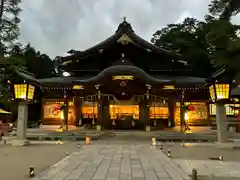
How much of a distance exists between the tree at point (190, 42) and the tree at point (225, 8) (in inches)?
1235

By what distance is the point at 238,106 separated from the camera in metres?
29.4

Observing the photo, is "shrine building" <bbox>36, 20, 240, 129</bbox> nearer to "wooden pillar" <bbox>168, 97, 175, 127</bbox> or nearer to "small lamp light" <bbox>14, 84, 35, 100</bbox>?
"wooden pillar" <bbox>168, 97, 175, 127</bbox>

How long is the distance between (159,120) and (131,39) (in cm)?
818

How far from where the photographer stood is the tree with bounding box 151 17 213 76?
149 ft

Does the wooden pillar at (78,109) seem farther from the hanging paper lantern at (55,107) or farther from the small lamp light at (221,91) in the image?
the small lamp light at (221,91)

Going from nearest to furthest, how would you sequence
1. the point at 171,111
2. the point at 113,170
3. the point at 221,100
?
1. the point at 113,170
2. the point at 221,100
3. the point at 171,111

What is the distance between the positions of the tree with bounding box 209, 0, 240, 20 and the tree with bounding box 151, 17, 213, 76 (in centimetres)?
3137

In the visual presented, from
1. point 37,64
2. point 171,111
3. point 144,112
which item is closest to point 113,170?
point 144,112

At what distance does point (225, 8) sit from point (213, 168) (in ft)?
18.0

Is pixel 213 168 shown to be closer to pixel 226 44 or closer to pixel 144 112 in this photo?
pixel 226 44

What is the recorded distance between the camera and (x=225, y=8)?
32.8ft

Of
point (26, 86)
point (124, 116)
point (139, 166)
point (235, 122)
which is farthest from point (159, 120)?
point (139, 166)

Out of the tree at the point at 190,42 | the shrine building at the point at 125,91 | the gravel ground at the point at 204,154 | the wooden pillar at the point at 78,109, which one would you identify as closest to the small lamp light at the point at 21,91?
the shrine building at the point at 125,91

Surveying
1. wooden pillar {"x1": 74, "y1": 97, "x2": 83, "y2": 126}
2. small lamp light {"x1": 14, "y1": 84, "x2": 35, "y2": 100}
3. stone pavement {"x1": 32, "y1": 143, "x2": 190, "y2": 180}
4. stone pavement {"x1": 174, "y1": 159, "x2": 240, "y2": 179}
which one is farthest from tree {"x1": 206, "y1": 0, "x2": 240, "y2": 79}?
wooden pillar {"x1": 74, "y1": 97, "x2": 83, "y2": 126}
